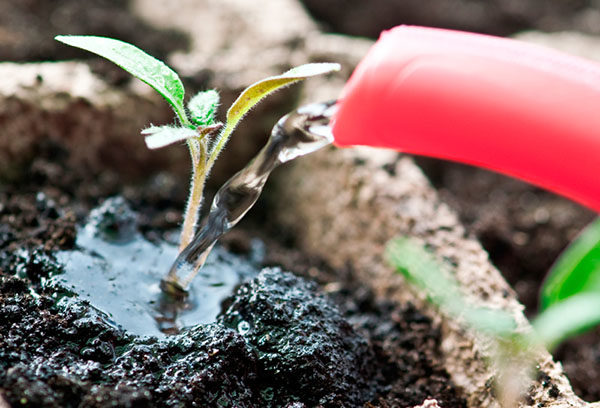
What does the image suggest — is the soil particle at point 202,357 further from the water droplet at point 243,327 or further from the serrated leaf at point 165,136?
the serrated leaf at point 165,136

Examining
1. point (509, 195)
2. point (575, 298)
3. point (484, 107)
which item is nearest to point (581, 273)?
point (575, 298)

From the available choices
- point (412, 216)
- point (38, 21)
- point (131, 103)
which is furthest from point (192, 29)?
point (412, 216)

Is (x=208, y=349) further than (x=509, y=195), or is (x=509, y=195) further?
(x=509, y=195)

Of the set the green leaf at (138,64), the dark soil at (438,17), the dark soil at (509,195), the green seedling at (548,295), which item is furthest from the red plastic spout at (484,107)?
the dark soil at (438,17)

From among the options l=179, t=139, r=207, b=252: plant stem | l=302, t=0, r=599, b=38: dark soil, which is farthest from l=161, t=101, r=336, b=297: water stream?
l=302, t=0, r=599, b=38: dark soil

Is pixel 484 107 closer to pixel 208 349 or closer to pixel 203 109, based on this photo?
pixel 203 109

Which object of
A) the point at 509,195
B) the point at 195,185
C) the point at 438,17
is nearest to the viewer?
the point at 195,185

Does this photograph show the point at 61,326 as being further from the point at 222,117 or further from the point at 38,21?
the point at 38,21

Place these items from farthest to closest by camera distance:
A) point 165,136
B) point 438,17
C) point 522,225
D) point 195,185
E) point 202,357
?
1. point 438,17
2. point 522,225
3. point 195,185
4. point 202,357
5. point 165,136
